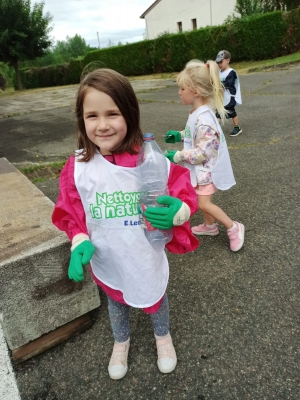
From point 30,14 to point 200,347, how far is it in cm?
3303

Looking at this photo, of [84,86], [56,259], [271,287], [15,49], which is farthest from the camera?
[15,49]

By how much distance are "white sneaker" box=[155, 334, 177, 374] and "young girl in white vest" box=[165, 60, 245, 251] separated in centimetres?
114

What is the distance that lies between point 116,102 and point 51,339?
1.45 meters

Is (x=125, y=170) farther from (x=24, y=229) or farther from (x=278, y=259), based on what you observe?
(x=278, y=259)

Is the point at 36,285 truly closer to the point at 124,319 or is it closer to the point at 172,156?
the point at 124,319

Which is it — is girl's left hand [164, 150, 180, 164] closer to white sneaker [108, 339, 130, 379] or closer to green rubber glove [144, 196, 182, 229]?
green rubber glove [144, 196, 182, 229]

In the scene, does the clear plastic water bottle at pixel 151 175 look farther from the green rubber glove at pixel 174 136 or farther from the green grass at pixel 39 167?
the green grass at pixel 39 167

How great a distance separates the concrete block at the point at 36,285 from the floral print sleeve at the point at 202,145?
1.05 meters

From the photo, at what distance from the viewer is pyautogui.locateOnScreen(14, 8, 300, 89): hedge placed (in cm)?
1772

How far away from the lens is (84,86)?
5.11ft

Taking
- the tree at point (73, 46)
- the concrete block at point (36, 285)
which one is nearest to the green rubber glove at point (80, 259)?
the concrete block at point (36, 285)

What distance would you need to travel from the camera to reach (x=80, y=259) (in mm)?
1570

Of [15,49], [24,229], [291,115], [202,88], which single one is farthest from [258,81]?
[15,49]

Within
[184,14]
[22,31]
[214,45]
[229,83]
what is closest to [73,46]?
[184,14]
